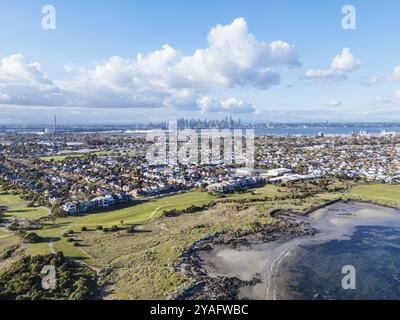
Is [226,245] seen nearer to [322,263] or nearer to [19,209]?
[322,263]

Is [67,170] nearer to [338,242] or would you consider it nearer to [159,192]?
[159,192]

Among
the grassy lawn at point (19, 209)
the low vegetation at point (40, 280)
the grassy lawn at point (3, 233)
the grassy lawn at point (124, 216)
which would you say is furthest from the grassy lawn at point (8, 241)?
the grassy lawn at point (19, 209)

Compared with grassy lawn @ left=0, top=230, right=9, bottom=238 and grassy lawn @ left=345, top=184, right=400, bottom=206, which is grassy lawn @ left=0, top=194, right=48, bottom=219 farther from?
grassy lawn @ left=345, top=184, right=400, bottom=206

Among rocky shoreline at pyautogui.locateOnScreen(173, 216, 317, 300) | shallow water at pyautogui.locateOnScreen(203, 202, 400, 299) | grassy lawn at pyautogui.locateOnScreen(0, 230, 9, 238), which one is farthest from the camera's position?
→ grassy lawn at pyautogui.locateOnScreen(0, 230, 9, 238)

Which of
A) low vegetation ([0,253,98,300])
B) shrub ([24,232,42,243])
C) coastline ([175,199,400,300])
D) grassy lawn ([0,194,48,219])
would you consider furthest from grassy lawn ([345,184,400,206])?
grassy lawn ([0,194,48,219])

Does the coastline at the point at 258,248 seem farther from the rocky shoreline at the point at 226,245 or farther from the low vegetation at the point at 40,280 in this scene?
the low vegetation at the point at 40,280
